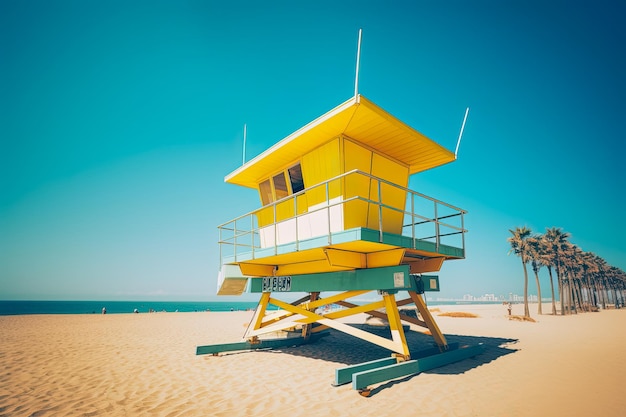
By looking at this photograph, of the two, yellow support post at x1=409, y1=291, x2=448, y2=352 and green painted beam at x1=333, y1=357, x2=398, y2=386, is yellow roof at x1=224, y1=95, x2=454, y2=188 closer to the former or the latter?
yellow support post at x1=409, y1=291, x2=448, y2=352

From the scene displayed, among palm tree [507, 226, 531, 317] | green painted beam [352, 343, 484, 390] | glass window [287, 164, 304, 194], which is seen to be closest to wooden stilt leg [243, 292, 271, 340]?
glass window [287, 164, 304, 194]

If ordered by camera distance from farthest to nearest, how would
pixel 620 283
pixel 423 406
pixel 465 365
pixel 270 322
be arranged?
pixel 620 283, pixel 270 322, pixel 465 365, pixel 423 406

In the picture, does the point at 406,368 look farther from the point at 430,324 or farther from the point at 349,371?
the point at 430,324

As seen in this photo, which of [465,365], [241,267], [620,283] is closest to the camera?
[465,365]

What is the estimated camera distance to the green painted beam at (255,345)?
10.8 metres

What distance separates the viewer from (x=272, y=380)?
309 inches

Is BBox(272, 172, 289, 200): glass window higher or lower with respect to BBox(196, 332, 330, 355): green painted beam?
higher

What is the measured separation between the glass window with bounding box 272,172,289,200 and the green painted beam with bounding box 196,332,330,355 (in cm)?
546

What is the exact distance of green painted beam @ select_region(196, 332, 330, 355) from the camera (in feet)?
35.3

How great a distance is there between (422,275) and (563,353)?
589 cm

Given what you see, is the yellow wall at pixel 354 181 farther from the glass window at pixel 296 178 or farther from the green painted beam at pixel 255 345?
the green painted beam at pixel 255 345

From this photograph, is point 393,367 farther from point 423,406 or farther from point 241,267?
point 241,267

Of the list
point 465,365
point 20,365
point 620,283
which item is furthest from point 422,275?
point 620,283

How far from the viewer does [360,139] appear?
9.24 metres
